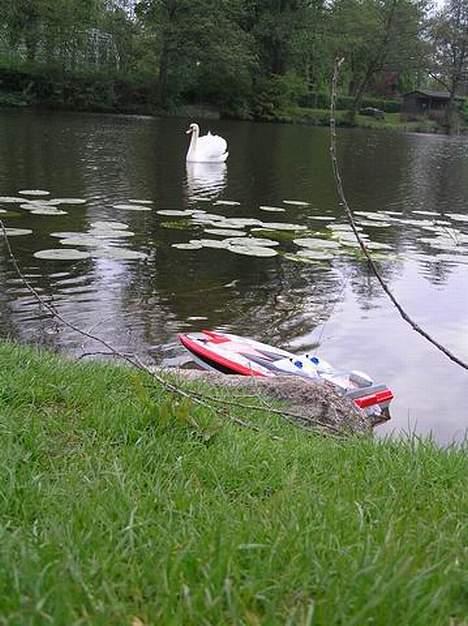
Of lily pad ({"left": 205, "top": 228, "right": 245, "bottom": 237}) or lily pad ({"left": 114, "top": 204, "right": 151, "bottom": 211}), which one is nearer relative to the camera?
lily pad ({"left": 205, "top": 228, "right": 245, "bottom": 237})

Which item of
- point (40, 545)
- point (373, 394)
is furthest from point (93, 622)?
point (373, 394)

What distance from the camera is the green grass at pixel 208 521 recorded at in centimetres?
157

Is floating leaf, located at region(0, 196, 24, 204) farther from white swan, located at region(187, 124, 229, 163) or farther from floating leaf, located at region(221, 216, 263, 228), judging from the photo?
white swan, located at region(187, 124, 229, 163)

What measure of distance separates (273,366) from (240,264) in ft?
13.8

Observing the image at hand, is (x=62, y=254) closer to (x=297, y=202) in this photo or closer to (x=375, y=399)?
(x=375, y=399)

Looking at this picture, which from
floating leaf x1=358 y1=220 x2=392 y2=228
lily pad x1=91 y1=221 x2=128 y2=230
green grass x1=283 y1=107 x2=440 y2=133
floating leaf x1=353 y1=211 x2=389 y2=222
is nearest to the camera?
lily pad x1=91 y1=221 x2=128 y2=230

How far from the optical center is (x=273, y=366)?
20.4ft

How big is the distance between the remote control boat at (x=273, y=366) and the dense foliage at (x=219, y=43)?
32.5m

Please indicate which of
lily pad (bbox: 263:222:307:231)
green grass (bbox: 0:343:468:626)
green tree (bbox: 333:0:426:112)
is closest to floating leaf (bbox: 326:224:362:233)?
lily pad (bbox: 263:222:307:231)

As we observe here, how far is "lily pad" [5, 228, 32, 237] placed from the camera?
10465 millimetres

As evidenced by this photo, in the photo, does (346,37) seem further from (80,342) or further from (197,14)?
(80,342)

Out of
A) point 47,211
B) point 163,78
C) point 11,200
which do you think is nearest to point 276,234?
point 47,211

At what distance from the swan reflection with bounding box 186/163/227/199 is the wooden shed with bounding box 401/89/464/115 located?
173 feet

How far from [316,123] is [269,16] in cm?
787
